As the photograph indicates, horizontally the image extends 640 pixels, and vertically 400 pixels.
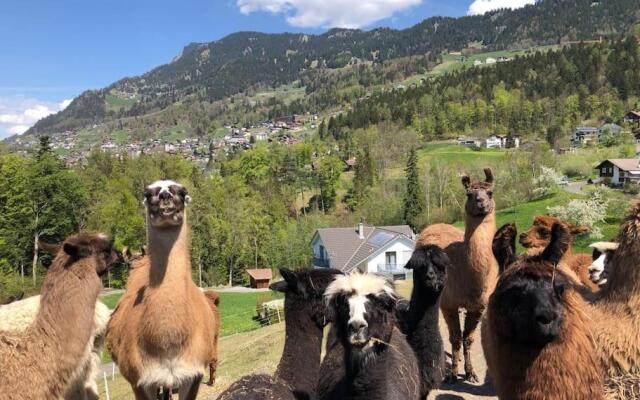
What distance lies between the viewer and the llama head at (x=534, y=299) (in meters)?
3.07

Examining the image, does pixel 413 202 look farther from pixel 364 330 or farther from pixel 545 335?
pixel 545 335

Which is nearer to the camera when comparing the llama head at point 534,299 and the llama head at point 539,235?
the llama head at point 534,299

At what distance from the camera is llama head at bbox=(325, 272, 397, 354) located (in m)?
3.74

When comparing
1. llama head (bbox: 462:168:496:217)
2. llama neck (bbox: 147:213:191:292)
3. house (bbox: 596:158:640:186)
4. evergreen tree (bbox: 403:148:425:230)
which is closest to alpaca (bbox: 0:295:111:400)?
llama neck (bbox: 147:213:191:292)

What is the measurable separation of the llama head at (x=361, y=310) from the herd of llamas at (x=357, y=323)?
1 cm

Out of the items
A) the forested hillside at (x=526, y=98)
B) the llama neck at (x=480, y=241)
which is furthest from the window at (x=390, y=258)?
the forested hillside at (x=526, y=98)

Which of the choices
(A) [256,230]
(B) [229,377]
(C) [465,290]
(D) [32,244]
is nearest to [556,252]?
(C) [465,290]

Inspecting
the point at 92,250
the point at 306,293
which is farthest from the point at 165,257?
the point at 306,293

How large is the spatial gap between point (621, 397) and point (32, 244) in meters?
46.5

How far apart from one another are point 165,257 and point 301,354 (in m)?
1.80

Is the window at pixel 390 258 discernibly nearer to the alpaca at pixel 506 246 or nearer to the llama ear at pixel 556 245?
the alpaca at pixel 506 246

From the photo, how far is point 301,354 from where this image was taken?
4973 mm

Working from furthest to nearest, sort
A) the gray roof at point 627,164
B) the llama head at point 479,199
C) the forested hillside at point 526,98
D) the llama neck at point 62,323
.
Answer: the forested hillside at point 526,98
the gray roof at point 627,164
the llama head at point 479,199
the llama neck at point 62,323

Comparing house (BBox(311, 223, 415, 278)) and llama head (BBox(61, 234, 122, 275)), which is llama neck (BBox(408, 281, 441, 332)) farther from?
house (BBox(311, 223, 415, 278))
